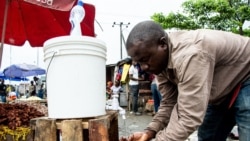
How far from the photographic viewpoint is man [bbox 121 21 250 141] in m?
1.65

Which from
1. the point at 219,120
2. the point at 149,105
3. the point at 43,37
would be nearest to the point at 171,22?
the point at 149,105

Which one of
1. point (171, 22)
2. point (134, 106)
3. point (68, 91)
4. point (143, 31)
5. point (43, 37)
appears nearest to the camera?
point (143, 31)

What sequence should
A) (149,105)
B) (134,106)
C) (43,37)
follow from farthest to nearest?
1. (149,105)
2. (134,106)
3. (43,37)

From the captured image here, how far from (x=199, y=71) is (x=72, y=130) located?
0.90 metres

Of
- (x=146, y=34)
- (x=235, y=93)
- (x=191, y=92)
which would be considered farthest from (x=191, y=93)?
(x=235, y=93)

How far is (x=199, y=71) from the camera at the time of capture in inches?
63.9

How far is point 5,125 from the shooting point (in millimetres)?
2744

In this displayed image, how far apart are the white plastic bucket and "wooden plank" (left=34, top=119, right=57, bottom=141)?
0.22 feet

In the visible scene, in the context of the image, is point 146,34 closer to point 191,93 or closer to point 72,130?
point 191,93

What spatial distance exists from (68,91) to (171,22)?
14.1 m

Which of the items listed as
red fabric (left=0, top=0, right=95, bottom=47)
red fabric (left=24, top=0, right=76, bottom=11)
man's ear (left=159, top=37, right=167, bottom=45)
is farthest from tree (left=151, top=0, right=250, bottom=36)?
man's ear (left=159, top=37, right=167, bottom=45)

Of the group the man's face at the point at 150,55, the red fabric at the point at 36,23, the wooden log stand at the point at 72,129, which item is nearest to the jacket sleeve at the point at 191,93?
the man's face at the point at 150,55

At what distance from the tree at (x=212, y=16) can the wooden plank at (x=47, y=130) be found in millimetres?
13361

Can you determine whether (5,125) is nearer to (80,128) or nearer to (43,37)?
(80,128)
